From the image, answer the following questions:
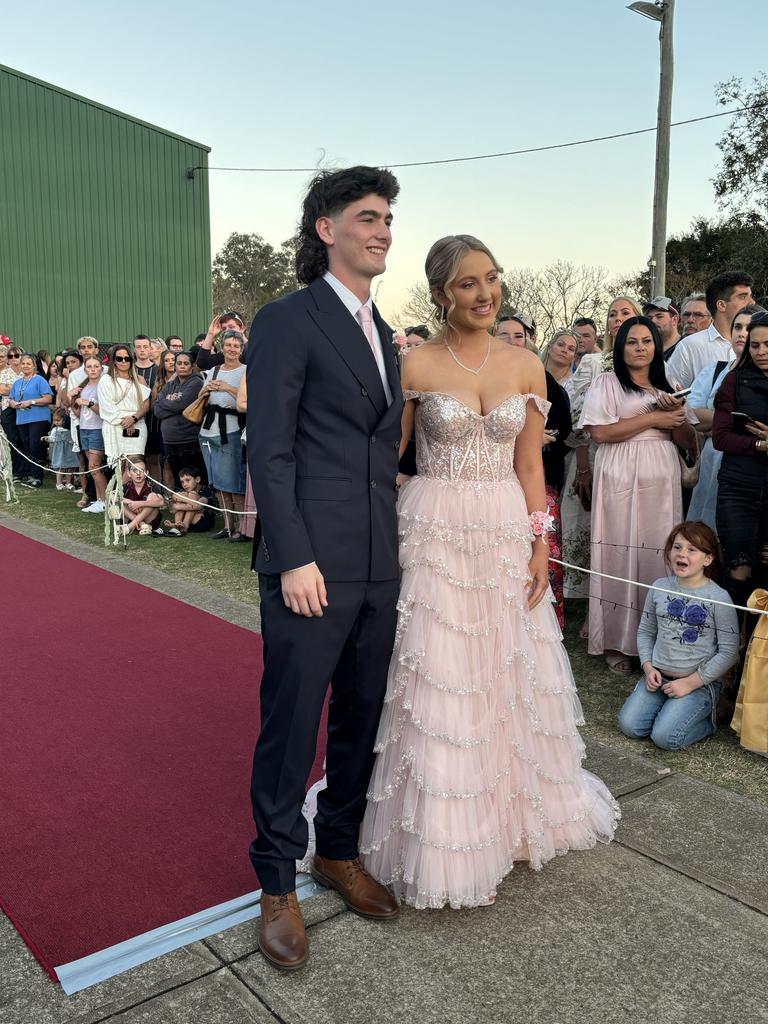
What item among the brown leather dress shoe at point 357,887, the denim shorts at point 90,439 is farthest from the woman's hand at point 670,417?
the denim shorts at point 90,439

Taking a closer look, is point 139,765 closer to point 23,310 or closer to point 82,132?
point 23,310

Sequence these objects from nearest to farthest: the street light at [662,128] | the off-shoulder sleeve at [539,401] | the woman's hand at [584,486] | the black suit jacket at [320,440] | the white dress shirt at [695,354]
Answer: the black suit jacket at [320,440], the off-shoulder sleeve at [539,401], the woman's hand at [584,486], the white dress shirt at [695,354], the street light at [662,128]

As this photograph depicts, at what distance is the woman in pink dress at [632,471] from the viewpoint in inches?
197

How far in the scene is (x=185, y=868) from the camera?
9.82 ft

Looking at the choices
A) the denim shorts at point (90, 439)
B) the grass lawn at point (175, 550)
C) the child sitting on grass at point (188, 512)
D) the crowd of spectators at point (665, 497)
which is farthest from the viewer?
the denim shorts at point (90, 439)

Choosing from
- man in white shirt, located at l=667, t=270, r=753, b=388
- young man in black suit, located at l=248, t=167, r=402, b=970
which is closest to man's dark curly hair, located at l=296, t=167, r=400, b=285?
young man in black suit, located at l=248, t=167, r=402, b=970

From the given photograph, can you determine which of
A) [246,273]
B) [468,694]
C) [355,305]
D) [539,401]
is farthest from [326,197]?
[246,273]

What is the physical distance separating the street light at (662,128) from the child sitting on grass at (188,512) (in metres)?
6.82

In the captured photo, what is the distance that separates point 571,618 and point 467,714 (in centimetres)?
368

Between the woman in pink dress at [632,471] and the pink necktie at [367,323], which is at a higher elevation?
the pink necktie at [367,323]

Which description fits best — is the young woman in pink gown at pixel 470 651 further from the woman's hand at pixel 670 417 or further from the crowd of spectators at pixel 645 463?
the woman's hand at pixel 670 417

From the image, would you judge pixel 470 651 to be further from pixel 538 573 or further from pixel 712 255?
pixel 712 255

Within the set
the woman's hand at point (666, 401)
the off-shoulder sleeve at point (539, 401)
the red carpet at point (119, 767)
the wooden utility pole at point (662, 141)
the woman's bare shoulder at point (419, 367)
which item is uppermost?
the wooden utility pole at point (662, 141)

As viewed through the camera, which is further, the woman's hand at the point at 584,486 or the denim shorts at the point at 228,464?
the denim shorts at the point at 228,464
